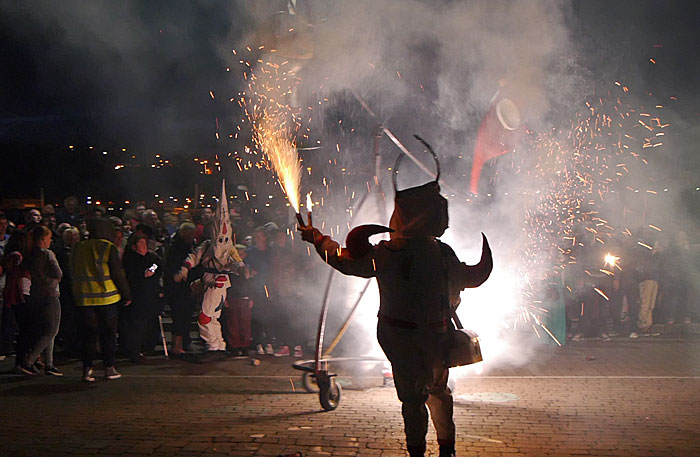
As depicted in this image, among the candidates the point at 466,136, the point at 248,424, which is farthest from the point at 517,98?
the point at 248,424

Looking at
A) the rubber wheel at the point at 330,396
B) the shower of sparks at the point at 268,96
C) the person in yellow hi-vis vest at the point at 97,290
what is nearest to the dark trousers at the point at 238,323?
the person in yellow hi-vis vest at the point at 97,290

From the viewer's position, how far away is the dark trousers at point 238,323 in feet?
26.7

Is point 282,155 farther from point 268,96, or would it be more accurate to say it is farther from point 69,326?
point 69,326

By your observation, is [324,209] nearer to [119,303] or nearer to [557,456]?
[119,303]

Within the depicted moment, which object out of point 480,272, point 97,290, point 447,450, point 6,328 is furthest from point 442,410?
point 6,328

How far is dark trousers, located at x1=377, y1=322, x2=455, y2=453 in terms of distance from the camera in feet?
13.2

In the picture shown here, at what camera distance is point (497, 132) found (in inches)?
352

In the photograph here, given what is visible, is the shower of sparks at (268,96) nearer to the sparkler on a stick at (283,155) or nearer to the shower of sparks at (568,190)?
the sparkler on a stick at (283,155)

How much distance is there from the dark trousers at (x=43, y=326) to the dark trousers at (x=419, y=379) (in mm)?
4820

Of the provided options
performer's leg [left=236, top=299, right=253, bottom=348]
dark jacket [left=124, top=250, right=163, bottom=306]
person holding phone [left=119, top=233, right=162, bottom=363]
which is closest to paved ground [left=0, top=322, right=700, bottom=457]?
person holding phone [left=119, top=233, right=162, bottom=363]

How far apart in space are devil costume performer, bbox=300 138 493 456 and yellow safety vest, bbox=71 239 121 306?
3.61m

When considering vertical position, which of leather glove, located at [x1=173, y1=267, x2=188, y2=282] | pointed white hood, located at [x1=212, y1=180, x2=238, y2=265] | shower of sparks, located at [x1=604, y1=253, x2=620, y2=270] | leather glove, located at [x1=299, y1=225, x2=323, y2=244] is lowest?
shower of sparks, located at [x1=604, y1=253, x2=620, y2=270]

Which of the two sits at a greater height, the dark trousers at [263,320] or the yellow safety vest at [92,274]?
the yellow safety vest at [92,274]

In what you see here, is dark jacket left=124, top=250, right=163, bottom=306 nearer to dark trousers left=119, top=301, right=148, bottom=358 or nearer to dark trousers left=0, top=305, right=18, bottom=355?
dark trousers left=119, top=301, right=148, bottom=358
